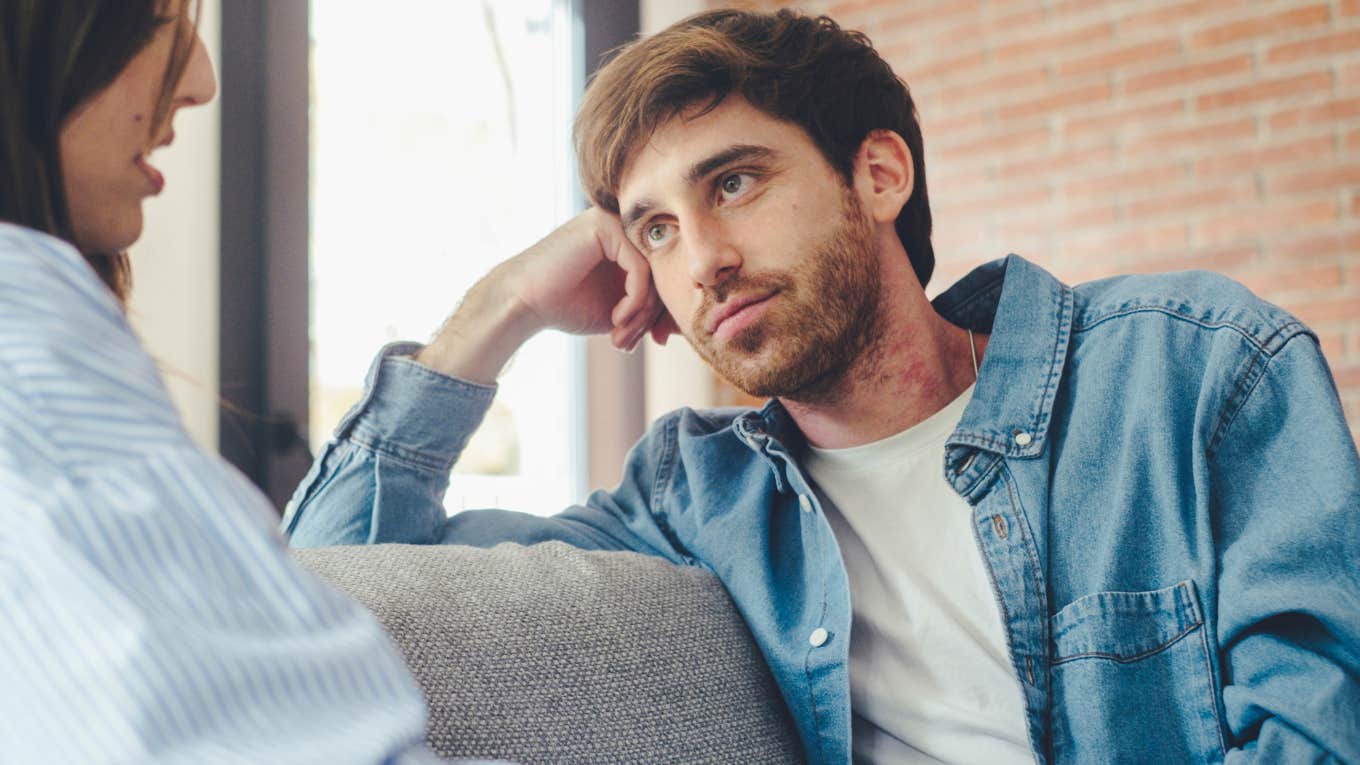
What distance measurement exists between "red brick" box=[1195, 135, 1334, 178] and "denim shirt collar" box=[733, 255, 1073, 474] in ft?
6.75

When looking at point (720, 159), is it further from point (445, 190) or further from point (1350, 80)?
point (1350, 80)

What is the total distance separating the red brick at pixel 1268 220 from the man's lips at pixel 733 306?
216cm

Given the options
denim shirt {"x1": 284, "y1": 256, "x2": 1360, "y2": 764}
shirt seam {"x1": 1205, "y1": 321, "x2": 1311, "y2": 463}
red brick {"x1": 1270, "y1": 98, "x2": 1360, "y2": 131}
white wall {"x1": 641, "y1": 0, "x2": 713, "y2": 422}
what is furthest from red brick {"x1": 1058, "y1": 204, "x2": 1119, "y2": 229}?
shirt seam {"x1": 1205, "y1": 321, "x2": 1311, "y2": 463}

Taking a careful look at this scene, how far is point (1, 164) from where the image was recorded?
49 cm

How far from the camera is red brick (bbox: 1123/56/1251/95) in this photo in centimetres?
305

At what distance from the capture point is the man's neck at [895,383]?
4.44 feet

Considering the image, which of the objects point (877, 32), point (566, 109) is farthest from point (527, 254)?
point (877, 32)

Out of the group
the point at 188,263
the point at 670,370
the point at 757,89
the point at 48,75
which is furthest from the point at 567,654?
the point at 670,370

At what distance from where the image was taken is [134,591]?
38 centimetres

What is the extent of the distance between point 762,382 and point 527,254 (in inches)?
14.9

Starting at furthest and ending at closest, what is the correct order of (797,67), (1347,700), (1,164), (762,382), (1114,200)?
(1114,200), (797,67), (762,382), (1347,700), (1,164)

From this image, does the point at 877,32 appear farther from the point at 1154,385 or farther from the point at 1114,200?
the point at 1154,385

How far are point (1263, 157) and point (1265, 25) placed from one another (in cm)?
34

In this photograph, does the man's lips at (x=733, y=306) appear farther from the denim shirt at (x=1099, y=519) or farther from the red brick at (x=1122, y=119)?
the red brick at (x=1122, y=119)
